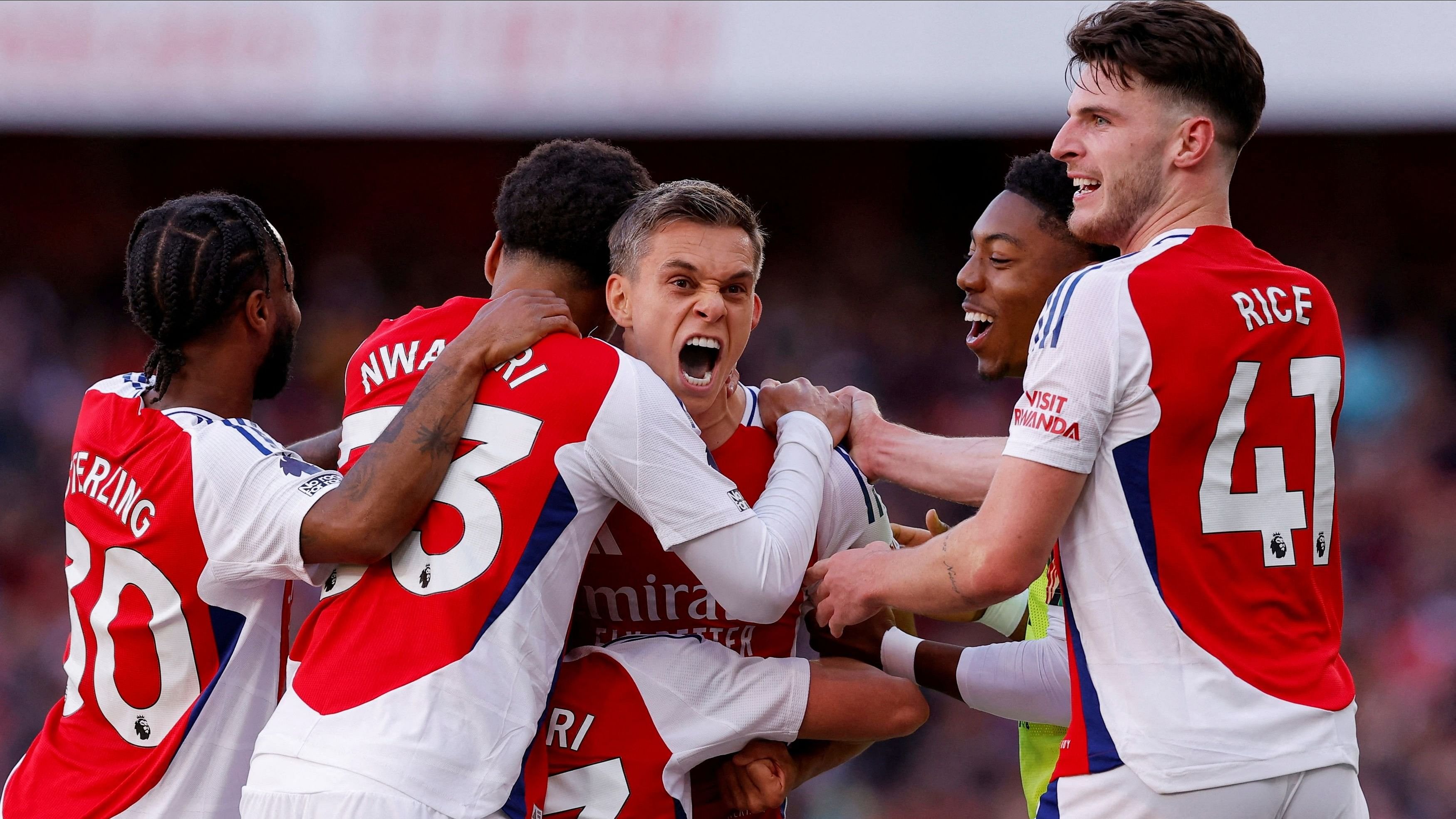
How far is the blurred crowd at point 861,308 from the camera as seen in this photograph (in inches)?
387

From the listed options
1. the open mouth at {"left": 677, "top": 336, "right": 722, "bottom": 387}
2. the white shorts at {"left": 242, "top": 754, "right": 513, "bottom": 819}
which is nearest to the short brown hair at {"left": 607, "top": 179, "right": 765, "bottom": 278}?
the open mouth at {"left": 677, "top": 336, "right": 722, "bottom": 387}

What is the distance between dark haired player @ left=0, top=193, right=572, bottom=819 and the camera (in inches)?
124

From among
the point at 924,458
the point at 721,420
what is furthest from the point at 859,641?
the point at 721,420

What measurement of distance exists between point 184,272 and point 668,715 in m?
1.70

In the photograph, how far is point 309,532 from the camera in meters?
3.10

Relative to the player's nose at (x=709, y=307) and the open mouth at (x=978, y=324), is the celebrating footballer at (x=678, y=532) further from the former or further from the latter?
the open mouth at (x=978, y=324)

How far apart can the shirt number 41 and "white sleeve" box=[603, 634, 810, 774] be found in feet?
3.81

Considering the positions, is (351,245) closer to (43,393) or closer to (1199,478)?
(43,393)

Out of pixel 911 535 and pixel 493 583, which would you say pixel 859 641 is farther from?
pixel 493 583

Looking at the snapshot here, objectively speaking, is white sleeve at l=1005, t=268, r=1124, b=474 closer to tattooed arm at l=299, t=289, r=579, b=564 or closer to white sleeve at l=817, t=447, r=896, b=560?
white sleeve at l=817, t=447, r=896, b=560

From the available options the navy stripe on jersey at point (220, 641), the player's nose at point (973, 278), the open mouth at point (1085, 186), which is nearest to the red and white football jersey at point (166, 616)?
the navy stripe on jersey at point (220, 641)

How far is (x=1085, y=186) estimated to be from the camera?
3.34 metres

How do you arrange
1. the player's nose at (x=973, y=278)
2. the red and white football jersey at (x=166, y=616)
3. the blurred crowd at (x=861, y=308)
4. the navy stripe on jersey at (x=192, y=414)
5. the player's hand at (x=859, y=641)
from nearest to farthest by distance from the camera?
the red and white football jersey at (x=166, y=616) → the navy stripe on jersey at (x=192, y=414) → the player's hand at (x=859, y=641) → the player's nose at (x=973, y=278) → the blurred crowd at (x=861, y=308)

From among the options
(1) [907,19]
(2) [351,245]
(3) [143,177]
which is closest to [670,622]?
(1) [907,19]
